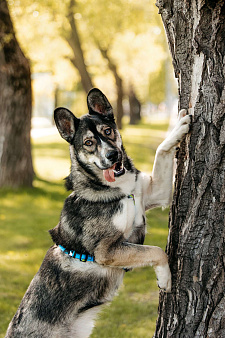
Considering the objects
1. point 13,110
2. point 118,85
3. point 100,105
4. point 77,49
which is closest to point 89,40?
A: point 118,85

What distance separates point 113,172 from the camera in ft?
12.1

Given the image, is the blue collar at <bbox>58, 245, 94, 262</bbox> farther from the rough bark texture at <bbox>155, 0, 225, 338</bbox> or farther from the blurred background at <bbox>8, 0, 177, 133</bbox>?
the blurred background at <bbox>8, 0, 177, 133</bbox>

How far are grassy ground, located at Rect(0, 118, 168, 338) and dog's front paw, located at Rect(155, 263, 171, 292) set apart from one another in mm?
660

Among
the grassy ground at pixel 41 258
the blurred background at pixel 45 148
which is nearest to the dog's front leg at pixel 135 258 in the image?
the grassy ground at pixel 41 258

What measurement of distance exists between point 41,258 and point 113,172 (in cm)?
402

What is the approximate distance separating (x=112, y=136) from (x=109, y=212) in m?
→ 0.67

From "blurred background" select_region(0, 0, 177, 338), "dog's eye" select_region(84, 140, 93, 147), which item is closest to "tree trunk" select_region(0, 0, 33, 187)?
"blurred background" select_region(0, 0, 177, 338)

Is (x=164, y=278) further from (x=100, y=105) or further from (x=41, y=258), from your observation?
(x=41, y=258)

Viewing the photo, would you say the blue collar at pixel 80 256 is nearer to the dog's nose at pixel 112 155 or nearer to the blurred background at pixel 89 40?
the dog's nose at pixel 112 155

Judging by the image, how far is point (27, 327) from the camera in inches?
134

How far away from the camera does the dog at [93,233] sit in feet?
11.3

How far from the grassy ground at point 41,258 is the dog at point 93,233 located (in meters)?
0.55

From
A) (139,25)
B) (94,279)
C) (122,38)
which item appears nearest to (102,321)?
(94,279)

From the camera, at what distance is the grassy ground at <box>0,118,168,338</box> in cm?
522
